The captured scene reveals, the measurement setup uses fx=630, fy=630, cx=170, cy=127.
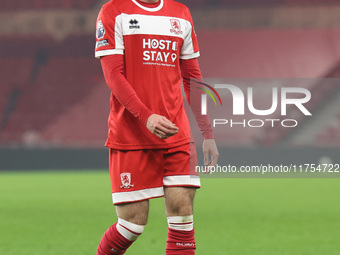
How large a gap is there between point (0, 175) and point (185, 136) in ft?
40.5

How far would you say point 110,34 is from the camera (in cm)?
278

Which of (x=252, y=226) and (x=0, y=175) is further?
(x=0, y=175)

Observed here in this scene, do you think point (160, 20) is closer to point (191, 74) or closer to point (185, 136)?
point (191, 74)

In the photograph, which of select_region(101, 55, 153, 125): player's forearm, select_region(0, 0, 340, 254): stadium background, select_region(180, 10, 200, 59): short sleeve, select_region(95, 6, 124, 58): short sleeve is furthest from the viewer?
select_region(0, 0, 340, 254): stadium background

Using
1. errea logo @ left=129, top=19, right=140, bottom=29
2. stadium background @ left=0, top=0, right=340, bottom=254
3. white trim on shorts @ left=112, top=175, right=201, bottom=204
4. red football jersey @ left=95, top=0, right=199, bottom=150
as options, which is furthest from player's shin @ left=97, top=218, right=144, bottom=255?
stadium background @ left=0, top=0, right=340, bottom=254

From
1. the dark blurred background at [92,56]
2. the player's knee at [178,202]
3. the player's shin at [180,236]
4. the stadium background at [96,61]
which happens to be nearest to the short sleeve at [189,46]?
the player's knee at [178,202]

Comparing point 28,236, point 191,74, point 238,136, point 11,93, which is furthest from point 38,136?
point 191,74

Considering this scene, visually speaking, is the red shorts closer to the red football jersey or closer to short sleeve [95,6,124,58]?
the red football jersey

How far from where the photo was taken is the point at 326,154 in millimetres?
15391

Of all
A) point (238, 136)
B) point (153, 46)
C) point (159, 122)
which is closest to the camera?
point (159, 122)

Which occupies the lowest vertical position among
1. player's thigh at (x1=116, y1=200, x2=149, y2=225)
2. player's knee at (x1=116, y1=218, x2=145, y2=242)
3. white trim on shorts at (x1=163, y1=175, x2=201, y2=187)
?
player's knee at (x1=116, y1=218, x2=145, y2=242)

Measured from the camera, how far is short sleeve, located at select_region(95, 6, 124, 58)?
278 cm

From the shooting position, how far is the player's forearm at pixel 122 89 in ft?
8.67

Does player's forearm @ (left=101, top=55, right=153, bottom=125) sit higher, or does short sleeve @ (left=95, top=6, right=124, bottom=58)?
short sleeve @ (left=95, top=6, right=124, bottom=58)
